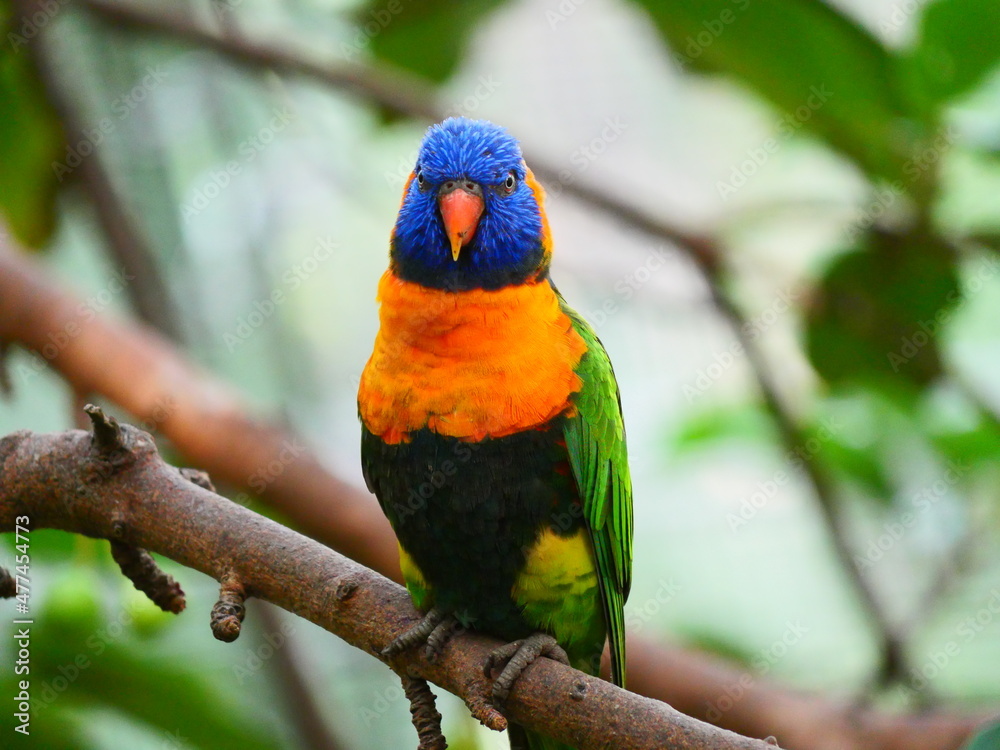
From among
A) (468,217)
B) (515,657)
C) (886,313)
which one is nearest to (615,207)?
(886,313)

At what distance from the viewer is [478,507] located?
A: 2.33m

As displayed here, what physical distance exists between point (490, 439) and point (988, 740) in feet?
4.03

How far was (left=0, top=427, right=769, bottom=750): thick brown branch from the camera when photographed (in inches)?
80.5

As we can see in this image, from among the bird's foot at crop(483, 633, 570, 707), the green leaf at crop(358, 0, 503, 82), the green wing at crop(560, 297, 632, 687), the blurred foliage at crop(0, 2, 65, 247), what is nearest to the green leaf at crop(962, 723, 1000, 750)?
the bird's foot at crop(483, 633, 570, 707)

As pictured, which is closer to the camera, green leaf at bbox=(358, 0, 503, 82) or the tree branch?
the tree branch

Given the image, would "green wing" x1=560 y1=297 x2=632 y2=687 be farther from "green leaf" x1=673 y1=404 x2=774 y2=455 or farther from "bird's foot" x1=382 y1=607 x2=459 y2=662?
"green leaf" x1=673 y1=404 x2=774 y2=455

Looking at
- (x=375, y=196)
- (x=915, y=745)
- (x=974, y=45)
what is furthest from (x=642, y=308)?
(x=915, y=745)

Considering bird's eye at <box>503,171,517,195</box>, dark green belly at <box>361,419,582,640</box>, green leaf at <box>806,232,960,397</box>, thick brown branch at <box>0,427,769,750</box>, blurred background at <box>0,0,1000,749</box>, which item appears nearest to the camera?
thick brown branch at <box>0,427,769,750</box>

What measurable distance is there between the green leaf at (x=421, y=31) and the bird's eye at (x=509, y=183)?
5.18ft

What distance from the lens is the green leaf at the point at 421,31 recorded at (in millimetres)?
3943

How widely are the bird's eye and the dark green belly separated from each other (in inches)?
28.4

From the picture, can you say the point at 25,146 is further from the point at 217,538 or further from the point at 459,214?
the point at 217,538

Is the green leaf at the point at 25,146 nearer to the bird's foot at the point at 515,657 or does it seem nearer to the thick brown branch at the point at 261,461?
the thick brown branch at the point at 261,461

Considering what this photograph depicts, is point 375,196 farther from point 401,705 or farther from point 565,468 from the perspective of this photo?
point 565,468
